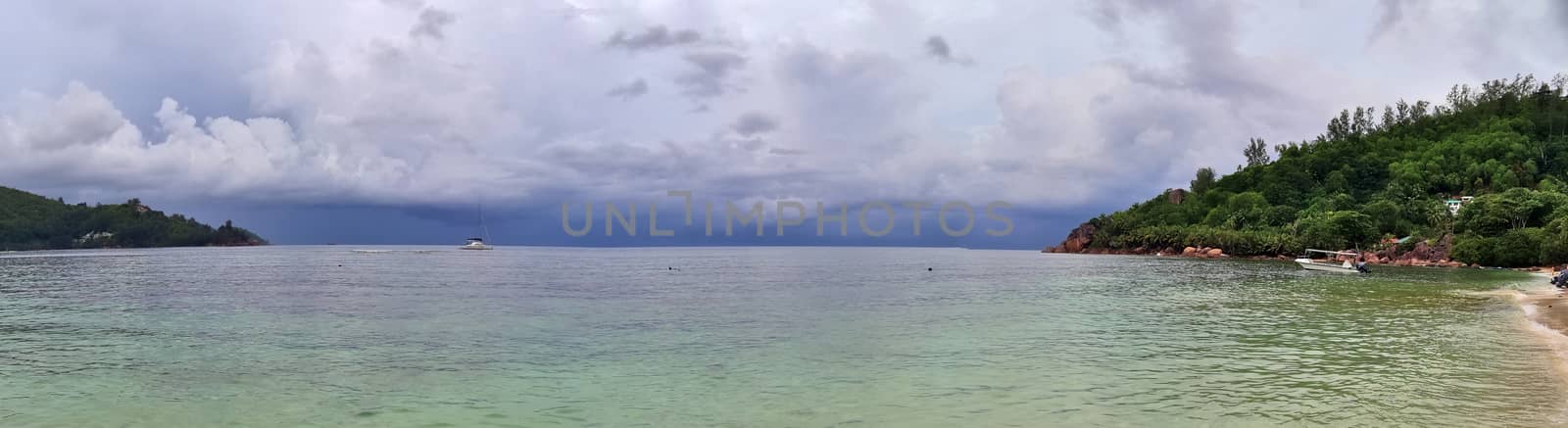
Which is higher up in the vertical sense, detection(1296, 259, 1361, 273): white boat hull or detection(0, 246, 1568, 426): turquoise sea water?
detection(1296, 259, 1361, 273): white boat hull

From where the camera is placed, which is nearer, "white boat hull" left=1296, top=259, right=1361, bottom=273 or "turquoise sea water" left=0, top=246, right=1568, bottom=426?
"turquoise sea water" left=0, top=246, right=1568, bottom=426

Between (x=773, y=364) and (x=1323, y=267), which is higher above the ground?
(x=1323, y=267)

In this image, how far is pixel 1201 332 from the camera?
37.8 m

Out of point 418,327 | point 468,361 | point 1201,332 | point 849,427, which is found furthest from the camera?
point 418,327

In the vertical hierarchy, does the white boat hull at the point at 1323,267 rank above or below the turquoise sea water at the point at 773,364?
above

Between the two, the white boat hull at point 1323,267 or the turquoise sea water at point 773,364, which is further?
the white boat hull at point 1323,267

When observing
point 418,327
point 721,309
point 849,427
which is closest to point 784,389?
point 849,427

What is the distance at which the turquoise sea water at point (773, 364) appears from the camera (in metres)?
20.0

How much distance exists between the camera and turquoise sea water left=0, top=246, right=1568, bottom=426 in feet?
65.6

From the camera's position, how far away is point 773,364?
28.2 meters

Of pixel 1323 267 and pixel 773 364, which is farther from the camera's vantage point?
pixel 1323 267

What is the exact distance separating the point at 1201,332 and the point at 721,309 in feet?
91.1

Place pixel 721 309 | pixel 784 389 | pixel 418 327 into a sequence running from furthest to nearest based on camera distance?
pixel 721 309
pixel 418 327
pixel 784 389

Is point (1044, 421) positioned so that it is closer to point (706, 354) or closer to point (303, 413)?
point (706, 354)
